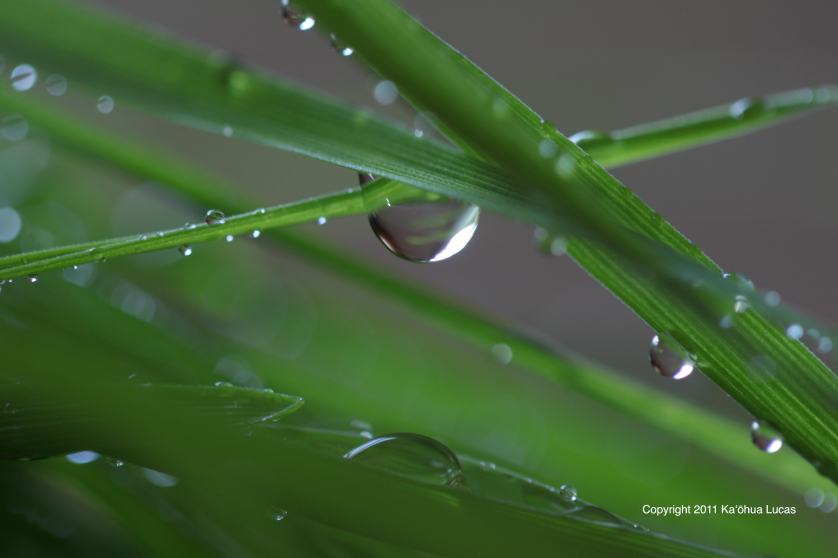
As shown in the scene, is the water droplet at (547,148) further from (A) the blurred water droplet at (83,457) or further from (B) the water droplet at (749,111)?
(A) the blurred water droplet at (83,457)

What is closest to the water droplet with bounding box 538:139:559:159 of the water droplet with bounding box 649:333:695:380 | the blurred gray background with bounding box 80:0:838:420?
the water droplet with bounding box 649:333:695:380

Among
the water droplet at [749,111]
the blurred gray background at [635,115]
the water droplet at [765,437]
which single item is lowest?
the water droplet at [765,437]

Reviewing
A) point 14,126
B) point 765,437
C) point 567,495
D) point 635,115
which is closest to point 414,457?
point 567,495

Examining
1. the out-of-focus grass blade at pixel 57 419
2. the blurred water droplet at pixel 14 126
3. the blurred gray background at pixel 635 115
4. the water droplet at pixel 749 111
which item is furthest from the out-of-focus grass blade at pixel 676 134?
the blurred gray background at pixel 635 115

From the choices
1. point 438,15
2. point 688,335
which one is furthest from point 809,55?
point 688,335

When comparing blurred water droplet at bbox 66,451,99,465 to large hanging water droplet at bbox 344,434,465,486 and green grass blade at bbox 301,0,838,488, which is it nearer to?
large hanging water droplet at bbox 344,434,465,486

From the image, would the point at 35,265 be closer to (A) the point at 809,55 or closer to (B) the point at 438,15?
(B) the point at 438,15

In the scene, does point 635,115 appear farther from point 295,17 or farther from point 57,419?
point 57,419
